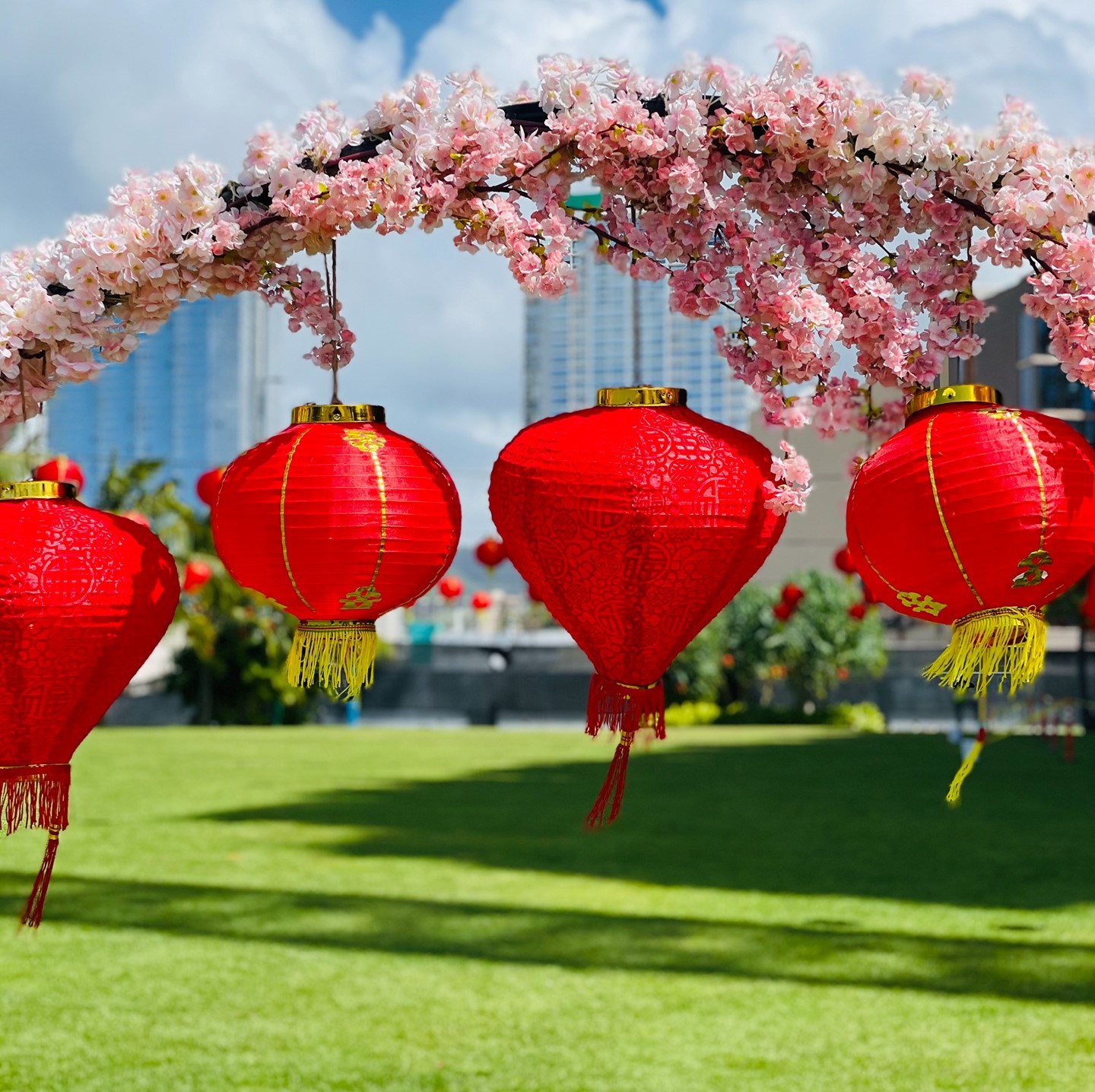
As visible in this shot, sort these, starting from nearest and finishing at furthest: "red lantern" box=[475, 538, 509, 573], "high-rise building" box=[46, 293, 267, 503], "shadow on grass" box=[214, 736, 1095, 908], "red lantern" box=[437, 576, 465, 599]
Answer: "shadow on grass" box=[214, 736, 1095, 908], "red lantern" box=[475, 538, 509, 573], "red lantern" box=[437, 576, 465, 599], "high-rise building" box=[46, 293, 267, 503]

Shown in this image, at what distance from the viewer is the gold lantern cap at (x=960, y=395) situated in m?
2.30

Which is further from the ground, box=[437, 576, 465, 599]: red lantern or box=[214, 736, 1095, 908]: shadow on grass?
box=[437, 576, 465, 599]: red lantern

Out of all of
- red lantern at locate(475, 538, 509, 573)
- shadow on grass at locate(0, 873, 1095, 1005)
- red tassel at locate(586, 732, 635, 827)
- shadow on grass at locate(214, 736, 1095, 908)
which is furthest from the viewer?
red lantern at locate(475, 538, 509, 573)

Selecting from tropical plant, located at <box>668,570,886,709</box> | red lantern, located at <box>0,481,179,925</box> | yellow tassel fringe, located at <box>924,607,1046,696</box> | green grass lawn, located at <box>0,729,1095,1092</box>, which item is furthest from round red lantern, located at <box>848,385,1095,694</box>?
tropical plant, located at <box>668,570,886,709</box>

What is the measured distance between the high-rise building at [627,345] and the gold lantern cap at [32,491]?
83cm

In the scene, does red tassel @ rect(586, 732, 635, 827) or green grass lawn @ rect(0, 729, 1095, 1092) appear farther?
green grass lawn @ rect(0, 729, 1095, 1092)

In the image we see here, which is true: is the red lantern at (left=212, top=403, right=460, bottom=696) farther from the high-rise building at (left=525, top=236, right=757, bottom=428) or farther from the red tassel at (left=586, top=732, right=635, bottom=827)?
the red tassel at (left=586, top=732, right=635, bottom=827)

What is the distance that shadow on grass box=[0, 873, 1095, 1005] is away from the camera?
664 centimetres

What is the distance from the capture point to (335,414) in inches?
95.9

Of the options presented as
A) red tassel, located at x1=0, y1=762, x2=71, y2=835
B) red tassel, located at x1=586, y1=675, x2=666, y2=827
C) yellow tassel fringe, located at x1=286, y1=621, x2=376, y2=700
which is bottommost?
red tassel, located at x1=0, y1=762, x2=71, y2=835

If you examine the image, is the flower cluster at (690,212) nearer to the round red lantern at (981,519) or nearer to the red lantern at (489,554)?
the round red lantern at (981,519)

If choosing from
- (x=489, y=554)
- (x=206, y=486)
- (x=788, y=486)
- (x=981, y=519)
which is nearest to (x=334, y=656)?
(x=788, y=486)

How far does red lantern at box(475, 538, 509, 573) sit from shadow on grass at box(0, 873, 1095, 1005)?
7.27 metres

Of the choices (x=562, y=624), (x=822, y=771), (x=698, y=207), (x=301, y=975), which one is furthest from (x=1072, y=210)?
(x=822, y=771)
